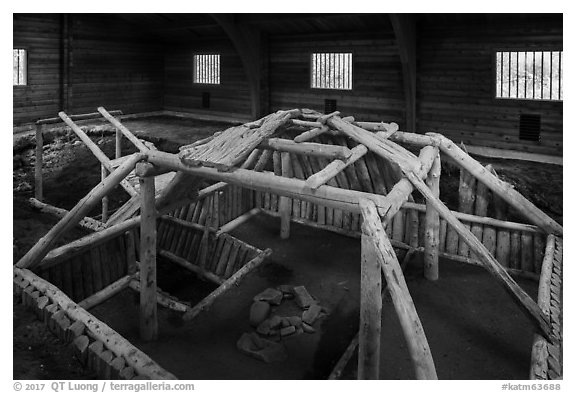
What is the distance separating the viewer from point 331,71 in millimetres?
15578

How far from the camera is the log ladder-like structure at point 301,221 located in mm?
3924

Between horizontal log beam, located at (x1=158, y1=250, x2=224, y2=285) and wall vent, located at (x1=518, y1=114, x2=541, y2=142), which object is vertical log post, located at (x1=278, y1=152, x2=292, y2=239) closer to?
horizontal log beam, located at (x1=158, y1=250, x2=224, y2=285)

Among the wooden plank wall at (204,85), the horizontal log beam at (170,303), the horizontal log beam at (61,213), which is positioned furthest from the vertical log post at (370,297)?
the wooden plank wall at (204,85)

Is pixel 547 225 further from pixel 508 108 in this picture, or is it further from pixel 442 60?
pixel 442 60

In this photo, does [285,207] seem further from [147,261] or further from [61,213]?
[61,213]

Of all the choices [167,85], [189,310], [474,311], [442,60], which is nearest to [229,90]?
[167,85]

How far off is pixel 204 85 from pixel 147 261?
48.4 feet

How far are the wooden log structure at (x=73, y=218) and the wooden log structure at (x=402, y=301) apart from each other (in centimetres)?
337

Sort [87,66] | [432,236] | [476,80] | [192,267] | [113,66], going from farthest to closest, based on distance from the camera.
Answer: [113,66], [87,66], [476,80], [192,267], [432,236]

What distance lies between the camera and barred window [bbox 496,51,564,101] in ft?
37.5

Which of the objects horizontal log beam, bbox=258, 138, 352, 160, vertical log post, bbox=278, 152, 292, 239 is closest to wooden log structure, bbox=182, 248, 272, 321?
vertical log post, bbox=278, 152, 292, 239

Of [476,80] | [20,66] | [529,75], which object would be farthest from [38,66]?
[529,75]

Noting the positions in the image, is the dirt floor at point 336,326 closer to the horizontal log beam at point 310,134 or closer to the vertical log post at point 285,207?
the vertical log post at point 285,207

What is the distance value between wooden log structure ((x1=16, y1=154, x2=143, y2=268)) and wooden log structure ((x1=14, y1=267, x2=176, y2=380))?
0.18 m
